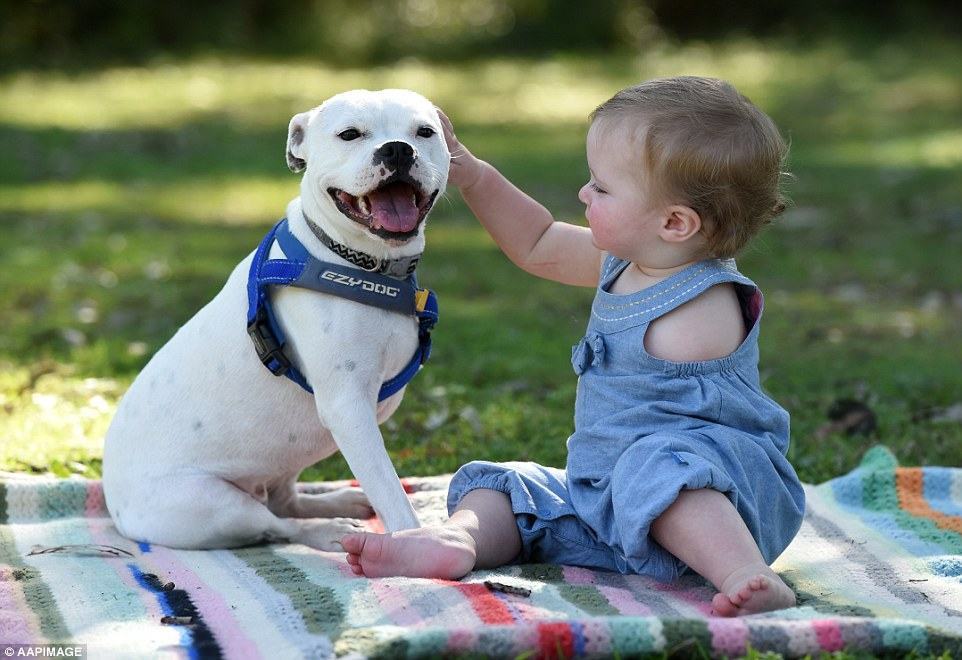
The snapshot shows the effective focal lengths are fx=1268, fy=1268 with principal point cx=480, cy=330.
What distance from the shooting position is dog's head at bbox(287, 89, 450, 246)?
3.27m

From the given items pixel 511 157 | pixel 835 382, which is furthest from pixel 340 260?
pixel 511 157

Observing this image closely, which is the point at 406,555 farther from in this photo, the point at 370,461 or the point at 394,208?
the point at 394,208

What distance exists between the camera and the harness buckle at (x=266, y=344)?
3.39 m

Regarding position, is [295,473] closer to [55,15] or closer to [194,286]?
[194,286]

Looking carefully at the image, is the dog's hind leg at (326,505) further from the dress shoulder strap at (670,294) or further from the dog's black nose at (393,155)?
the dog's black nose at (393,155)

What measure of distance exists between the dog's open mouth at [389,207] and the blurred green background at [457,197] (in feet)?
4.55

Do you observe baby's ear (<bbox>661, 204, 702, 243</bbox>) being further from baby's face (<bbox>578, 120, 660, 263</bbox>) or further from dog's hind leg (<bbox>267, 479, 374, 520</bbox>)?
dog's hind leg (<bbox>267, 479, 374, 520</bbox>)

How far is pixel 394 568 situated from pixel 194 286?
4.37m

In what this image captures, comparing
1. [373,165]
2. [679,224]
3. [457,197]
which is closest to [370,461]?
[373,165]

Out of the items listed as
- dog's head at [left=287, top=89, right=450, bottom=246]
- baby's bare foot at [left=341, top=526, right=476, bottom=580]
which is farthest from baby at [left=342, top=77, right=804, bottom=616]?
dog's head at [left=287, top=89, right=450, bottom=246]

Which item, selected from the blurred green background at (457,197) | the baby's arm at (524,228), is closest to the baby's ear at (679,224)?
the baby's arm at (524,228)

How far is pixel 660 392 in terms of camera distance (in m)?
3.26

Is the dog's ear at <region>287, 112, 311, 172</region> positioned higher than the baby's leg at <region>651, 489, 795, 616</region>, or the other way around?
the dog's ear at <region>287, 112, 311, 172</region>

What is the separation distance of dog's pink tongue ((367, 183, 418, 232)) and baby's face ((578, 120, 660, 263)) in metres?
0.47
